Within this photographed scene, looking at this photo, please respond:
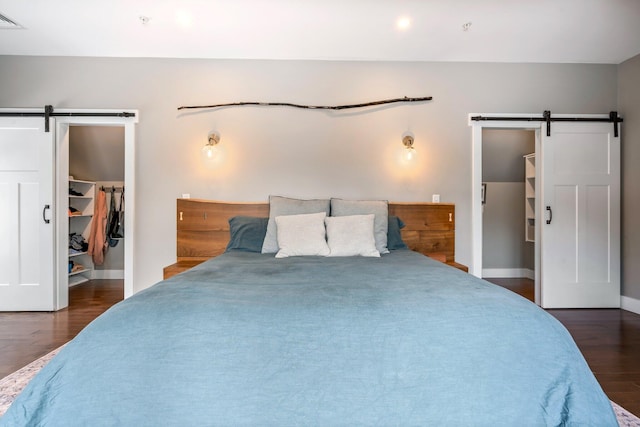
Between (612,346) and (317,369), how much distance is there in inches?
103

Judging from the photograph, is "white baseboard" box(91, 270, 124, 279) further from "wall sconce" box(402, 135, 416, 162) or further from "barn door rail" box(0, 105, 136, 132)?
"wall sconce" box(402, 135, 416, 162)

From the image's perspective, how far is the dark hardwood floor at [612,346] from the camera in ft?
6.76

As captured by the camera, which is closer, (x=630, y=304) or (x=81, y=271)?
(x=630, y=304)

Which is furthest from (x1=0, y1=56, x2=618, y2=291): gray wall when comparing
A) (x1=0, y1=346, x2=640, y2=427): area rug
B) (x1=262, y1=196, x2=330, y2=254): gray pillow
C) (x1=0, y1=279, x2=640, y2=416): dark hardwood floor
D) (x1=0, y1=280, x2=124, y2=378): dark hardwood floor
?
(x1=0, y1=346, x2=640, y2=427): area rug

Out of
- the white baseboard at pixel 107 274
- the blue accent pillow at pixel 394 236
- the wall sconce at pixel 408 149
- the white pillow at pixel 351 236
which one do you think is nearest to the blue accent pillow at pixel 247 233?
the white pillow at pixel 351 236

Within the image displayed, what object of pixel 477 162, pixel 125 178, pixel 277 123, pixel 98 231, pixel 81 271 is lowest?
pixel 81 271

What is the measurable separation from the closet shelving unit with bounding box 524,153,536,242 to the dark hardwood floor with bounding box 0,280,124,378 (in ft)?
17.3

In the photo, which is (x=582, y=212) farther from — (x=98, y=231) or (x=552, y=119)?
(x=98, y=231)

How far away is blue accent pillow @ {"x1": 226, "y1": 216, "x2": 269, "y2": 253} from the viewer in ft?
10.4

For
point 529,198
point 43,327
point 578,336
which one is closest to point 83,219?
point 43,327

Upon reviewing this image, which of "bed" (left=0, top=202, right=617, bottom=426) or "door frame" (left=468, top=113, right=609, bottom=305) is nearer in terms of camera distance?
"bed" (left=0, top=202, right=617, bottom=426)

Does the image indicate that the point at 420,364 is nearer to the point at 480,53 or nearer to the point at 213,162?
the point at 213,162

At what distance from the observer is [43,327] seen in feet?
10.4

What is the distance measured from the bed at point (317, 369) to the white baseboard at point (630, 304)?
3.17m
